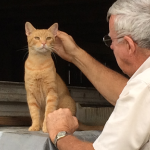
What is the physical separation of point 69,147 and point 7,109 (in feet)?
4.91

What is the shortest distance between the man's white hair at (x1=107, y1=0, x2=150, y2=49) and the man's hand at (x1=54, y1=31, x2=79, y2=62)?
0.60 metres

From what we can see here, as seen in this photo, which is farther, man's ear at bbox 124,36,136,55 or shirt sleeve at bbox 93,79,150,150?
man's ear at bbox 124,36,136,55

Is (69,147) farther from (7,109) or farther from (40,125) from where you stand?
(7,109)

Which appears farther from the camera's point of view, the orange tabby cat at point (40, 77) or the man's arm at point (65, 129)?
the orange tabby cat at point (40, 77)

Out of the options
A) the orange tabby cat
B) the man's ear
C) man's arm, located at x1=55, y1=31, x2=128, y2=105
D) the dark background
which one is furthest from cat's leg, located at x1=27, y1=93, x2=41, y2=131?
the dark background

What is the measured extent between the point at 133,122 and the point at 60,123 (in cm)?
36

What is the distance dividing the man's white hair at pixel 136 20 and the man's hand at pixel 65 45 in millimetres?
605

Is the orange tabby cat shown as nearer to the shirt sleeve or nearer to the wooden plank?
the wooden plank

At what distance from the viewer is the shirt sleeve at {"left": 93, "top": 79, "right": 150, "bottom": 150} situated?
753 mm

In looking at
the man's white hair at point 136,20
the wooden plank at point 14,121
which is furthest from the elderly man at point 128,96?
the wooden plank at point 14,121

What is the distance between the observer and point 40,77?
1.37 meters

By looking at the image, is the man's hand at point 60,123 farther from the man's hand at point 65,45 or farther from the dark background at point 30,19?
the dark background at point 30,19

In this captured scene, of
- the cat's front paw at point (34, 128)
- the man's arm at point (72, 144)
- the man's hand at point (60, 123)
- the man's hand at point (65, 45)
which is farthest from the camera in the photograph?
the man's hand at point (65, 45)

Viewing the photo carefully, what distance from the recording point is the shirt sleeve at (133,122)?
29.7 inches
